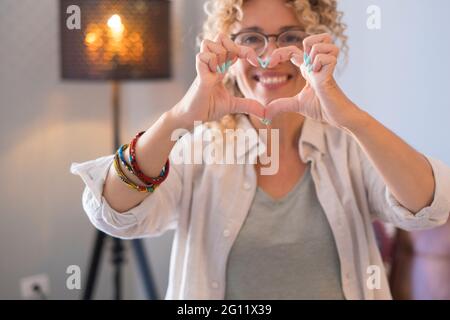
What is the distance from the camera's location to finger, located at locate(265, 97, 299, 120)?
683mm

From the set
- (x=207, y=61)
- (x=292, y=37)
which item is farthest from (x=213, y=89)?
(x=292, y=37)

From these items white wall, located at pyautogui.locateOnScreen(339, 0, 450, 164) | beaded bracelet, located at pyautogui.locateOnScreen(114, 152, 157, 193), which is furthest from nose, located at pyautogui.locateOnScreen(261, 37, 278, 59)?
beaded bracelet, located at pyautogui.locateOnScreen(114, 152, 157, 193)

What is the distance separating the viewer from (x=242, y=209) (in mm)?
893

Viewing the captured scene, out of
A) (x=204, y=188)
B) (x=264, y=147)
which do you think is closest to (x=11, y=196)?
(x=204, y=188)

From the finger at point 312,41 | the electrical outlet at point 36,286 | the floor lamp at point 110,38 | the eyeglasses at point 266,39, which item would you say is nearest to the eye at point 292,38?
the eyeglasses at point 266,39

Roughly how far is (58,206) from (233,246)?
0.38 m

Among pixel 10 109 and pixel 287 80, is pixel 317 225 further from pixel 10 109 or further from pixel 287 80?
pixel 10 109

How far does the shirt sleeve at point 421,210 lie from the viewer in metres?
0.75

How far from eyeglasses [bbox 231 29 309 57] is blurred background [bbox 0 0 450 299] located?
74 mm

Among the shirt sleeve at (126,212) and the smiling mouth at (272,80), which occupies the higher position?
the smiling mouth at (272,80)

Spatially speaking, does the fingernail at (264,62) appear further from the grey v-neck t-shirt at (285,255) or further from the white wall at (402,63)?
the grey v-neck t-shirt at (285,255)

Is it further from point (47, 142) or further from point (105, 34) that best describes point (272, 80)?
point (47, 142)

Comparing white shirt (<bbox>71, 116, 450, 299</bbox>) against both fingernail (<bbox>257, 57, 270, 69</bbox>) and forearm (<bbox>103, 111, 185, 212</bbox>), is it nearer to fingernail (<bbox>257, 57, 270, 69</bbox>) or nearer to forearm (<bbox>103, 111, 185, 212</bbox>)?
forearm (<bbox>103, 111, 185, 212</bbox>)

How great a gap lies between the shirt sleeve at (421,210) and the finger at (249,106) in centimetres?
24
